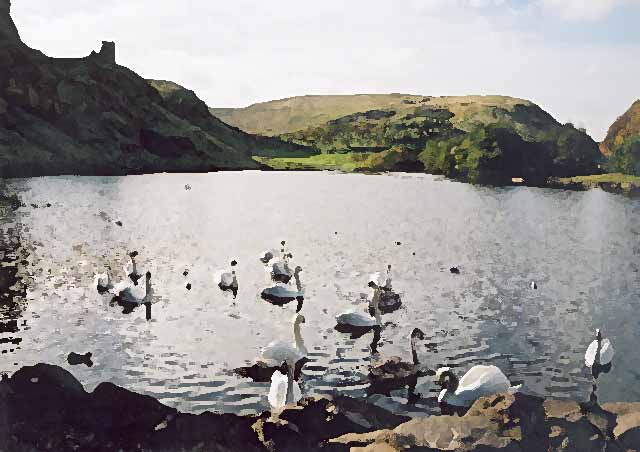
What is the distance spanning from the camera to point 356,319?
24.6 meters

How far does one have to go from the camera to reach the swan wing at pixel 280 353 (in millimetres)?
20094

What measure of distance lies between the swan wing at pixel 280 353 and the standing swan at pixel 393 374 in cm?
228

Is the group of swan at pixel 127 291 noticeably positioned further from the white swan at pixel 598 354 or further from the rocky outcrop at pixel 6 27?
the rocky outcrop at pixel 6 27

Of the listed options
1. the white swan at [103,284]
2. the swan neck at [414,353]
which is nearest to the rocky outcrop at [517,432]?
the swan neck at [414,353]

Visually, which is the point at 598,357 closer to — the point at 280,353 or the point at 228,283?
the point at 280,353

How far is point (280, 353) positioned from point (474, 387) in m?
5.71

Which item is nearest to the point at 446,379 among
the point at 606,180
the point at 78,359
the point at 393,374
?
the point at 393,374

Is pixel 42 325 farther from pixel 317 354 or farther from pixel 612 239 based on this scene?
pixel 612 239

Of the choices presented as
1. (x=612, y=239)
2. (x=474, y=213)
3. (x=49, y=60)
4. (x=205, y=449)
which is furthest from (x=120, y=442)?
(x=49, y=60)

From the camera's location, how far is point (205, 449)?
12.1 meters

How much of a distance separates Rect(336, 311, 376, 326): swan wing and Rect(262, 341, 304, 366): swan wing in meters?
4.61

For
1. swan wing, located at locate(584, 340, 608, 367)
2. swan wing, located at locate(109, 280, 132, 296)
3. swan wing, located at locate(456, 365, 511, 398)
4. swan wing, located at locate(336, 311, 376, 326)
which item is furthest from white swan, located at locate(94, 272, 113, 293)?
swan wing, located at locate(584, 340, 608, 367)

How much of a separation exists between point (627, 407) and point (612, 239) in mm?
35977

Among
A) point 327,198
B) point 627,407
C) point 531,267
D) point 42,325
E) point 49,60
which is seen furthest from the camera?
point 49,60
